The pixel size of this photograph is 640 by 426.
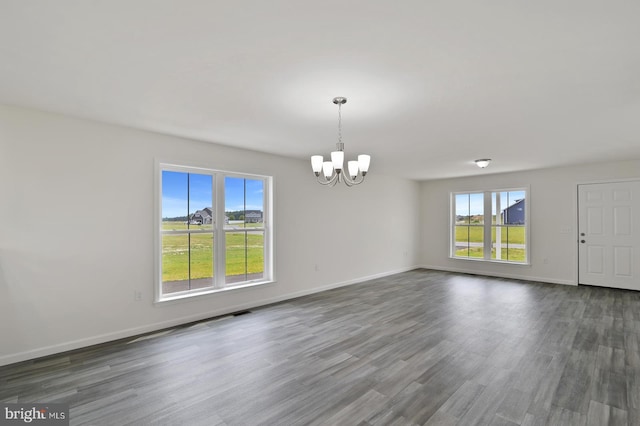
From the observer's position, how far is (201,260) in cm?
448

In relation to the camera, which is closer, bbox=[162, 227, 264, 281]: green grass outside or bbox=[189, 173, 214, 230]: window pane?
bbox=[162, 227, 264, 281]: green grass outside

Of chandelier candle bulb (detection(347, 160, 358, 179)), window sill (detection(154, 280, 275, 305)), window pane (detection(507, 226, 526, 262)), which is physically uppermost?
chandelier candle bulb (detection(347, 160, 358, 179))

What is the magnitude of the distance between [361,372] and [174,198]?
3.33m

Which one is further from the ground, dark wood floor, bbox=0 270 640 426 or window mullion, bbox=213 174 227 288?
window mullion, bbox=213 174 227 288

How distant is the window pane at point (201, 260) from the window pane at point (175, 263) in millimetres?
86

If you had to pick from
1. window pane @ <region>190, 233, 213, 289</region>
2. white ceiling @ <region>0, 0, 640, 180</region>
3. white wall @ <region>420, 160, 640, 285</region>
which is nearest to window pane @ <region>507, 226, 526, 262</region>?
→ white wall @ <region>420, 160, 640, 285</region>

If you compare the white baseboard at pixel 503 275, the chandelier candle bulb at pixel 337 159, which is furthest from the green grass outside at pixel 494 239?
the chandelier candle bulb at pixel 337 159

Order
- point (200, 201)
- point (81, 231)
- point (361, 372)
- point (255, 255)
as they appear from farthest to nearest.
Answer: point (255, 255)
point (200, 201)
point (81, 231)
point (361, 372)

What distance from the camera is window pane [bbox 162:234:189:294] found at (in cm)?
414

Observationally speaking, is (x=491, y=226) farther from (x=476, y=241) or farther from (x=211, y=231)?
(x=211, y=231)

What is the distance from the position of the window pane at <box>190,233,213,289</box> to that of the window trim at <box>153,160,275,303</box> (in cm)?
6

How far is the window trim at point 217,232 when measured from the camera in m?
3.93

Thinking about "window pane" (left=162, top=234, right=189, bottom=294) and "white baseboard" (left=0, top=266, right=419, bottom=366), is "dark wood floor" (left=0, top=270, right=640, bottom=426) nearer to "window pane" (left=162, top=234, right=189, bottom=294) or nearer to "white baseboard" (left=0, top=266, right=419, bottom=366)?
"white baseboard" (left=0, top=266, right=419, bottom=366)

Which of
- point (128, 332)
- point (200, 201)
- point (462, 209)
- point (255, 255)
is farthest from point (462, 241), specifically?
point (128, 332)
